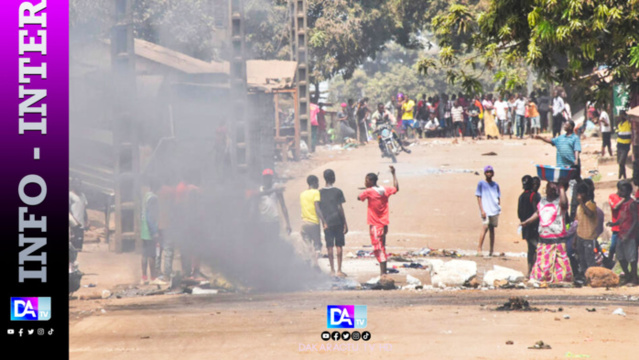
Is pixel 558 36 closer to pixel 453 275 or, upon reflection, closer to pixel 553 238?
pixel 553 238

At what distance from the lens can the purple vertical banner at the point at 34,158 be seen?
27.4 feet

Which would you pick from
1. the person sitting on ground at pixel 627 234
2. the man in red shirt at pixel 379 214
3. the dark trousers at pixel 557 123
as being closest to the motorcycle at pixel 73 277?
the man in red shirt at pixel 379 214

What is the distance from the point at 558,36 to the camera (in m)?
9.53

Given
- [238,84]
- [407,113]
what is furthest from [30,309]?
[407,113]

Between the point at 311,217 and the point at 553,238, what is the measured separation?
3094 millimetres

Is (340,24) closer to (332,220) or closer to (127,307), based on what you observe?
(332,220)

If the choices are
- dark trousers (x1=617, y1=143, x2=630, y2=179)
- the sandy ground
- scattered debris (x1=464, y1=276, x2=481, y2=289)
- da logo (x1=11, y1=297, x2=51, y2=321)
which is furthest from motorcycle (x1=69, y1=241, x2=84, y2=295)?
dark trousers (x1=617, y1=143, x2=630, y2=179)

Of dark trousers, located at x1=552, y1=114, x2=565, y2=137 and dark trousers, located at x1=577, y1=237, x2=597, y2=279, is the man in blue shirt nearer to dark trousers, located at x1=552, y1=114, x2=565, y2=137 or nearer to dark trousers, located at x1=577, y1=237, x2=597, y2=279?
dark trousers, located at x1=577, y1=237, x2=597, y2=279

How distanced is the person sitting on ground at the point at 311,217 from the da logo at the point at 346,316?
A: 264cm

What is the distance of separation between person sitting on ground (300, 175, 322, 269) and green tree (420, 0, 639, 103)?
2314 millimetres

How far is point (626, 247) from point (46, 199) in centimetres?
669

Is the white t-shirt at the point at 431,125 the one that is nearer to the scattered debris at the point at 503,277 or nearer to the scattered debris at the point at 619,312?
the scattered debris at the point at 503,277

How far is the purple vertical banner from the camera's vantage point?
8.34 meters

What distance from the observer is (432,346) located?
25.7 ft
